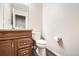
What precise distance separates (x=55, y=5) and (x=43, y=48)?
601mm

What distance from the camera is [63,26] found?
5.15 ft

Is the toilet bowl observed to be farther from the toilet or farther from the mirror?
the mirror

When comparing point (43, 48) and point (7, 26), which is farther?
point (43, 48)

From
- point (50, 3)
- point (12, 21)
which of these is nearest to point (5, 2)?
point (12, 21)

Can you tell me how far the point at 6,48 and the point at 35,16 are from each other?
1.82 ft

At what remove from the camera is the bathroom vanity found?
56.9 inches

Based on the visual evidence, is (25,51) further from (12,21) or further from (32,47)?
(12,21)

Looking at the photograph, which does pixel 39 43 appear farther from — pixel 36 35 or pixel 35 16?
pixel 35 16

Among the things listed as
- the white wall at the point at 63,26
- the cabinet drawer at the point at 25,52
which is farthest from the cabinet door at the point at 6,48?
the white wall at the point at 63,26

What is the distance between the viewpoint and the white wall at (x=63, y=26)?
1.54 metres

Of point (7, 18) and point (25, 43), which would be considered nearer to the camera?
point (7, 18)

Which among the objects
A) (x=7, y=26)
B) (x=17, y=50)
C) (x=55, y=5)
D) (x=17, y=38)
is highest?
(x=55, y=5)

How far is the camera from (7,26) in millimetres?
1446

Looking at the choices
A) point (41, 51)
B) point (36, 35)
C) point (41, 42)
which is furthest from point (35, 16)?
point (41, 51)
